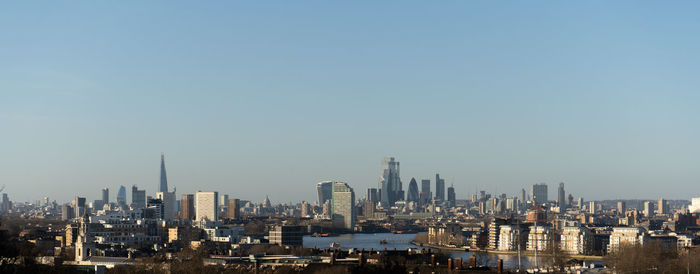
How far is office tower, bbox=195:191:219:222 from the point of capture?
165125 millimetres

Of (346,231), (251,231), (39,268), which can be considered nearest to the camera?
(39,268)

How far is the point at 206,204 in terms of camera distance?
16888cm

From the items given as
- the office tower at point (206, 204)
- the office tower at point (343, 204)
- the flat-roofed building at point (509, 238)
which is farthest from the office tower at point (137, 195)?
the flat-roofed building at point (509, 238)

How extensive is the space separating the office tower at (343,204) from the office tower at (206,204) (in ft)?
57.3

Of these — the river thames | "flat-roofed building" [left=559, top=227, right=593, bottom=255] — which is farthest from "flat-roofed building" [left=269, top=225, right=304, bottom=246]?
"flat-roofed building" [left=559, top=227, right=593, bottom=255]

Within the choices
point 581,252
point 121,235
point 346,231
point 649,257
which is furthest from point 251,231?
point 649,257

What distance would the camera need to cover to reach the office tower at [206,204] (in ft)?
542

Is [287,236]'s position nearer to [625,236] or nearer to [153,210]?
[153,210]

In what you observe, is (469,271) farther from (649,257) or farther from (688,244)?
(688,244)

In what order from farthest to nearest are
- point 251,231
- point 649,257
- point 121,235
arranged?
1. point 251,231
2. point 121,235
3. point 649,257

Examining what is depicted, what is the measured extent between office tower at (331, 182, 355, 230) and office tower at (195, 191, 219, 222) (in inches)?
688

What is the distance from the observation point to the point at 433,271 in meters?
37.2

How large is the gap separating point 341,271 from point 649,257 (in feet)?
88.8

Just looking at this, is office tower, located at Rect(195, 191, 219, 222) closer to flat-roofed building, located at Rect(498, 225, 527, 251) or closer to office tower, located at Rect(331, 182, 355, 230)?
office tower, located at Rect(331, 182, 355, 230)
